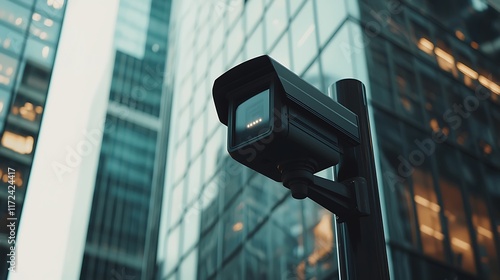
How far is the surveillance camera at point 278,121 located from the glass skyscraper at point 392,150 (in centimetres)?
659

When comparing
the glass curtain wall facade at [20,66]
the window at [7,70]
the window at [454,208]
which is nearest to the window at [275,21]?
the window at [454,208]

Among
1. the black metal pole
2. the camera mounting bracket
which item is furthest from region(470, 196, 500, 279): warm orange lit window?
the camera mounting bracket

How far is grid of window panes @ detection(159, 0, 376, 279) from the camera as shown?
11508 millimetres

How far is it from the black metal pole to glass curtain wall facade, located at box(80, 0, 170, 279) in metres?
50.7

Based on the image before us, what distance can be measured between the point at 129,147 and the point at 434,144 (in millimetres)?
49007

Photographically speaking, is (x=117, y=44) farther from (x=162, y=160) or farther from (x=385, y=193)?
(x=385, y=193)

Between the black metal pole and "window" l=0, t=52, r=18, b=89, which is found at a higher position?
"window" l=0, t=52, r=18, b=89

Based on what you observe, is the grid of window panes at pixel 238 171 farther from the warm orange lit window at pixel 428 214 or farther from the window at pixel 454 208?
the window at pixel 454 208

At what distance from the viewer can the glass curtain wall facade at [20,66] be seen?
45.8 ft

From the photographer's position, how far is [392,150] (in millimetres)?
10781

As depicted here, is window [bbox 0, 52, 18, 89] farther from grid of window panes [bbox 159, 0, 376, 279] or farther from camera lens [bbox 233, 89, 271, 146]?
camera lens [bbox 233, 89, 271, 146]

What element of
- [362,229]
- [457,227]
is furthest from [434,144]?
[362,229]

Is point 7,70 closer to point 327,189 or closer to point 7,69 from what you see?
point 7,69

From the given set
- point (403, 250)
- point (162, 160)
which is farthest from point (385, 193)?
point (162, 160)
